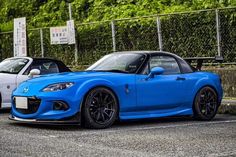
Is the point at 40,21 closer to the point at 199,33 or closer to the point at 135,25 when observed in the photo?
the point at 135,25

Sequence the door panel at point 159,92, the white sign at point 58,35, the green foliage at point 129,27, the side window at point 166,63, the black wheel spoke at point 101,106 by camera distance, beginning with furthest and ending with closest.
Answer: the white sign at point 58,35 < the green foliage at point 129,27 < the side window at point 166,63 < the door panel at point 159,92 < the black wheel spoke at point 101,106

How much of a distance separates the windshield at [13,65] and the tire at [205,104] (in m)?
4.13

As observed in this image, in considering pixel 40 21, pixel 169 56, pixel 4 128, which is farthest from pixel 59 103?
pixel 40 21

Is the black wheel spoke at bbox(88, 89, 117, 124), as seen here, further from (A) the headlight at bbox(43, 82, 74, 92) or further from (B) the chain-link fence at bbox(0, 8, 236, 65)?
(B) the chain-link fence at bbox(0, 8, 236, 65)

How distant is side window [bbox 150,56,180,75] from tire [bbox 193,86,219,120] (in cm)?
62

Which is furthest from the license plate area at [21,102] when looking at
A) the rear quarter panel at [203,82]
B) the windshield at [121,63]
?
the rear quarter panel at [203,82]

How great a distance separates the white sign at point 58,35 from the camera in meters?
19.6

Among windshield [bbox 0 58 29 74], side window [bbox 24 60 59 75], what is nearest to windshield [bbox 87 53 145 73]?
side window [bbox 24 60 59 75]

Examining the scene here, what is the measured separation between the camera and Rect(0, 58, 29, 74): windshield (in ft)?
41.7

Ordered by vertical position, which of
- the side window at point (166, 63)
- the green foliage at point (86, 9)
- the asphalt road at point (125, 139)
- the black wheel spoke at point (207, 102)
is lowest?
the asphalt road at point (125, 139)

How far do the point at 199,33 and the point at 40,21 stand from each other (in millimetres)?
11716

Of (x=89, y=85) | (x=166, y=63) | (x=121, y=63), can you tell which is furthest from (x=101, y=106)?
(x=166, y=63)

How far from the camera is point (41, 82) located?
9.42m

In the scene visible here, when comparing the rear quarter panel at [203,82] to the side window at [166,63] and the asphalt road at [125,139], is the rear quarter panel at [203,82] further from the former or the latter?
the asphalt road at [125,139]
